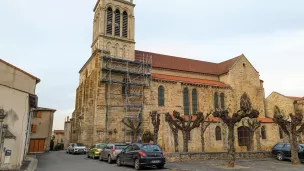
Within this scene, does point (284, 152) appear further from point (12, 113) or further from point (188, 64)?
point (188, 64)

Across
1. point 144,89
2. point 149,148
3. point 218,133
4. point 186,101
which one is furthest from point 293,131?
point 144,89

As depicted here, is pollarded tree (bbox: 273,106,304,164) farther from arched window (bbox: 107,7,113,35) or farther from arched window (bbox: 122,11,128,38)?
arched window (bbox: 107,7,113,35)

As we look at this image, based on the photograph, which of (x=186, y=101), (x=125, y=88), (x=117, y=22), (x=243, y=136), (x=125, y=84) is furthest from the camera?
(x=117, y=22)

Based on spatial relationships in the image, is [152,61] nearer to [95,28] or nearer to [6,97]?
[95,28]

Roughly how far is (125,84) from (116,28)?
8.79 m

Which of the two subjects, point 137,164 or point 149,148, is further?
point 149,148

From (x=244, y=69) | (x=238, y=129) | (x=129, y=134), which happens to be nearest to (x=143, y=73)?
(x=129, y=134)

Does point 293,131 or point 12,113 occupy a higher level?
point 12,113

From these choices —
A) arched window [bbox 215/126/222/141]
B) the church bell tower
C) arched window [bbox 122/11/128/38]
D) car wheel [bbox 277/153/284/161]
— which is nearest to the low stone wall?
car wheel [bbox 277/153/284/161]

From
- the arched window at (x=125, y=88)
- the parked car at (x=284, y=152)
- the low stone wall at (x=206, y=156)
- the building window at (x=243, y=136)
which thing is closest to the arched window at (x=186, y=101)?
the building window at (x=243, y=136)

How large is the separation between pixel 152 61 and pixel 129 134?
11.5m

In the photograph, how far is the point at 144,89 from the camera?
3005 cm

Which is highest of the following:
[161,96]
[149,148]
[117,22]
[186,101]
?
[117,22]

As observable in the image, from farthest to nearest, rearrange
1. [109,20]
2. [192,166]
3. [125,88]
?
1. [109,20]
2. [125,88]
3. [192,166]
